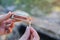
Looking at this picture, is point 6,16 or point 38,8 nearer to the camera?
point 6,16

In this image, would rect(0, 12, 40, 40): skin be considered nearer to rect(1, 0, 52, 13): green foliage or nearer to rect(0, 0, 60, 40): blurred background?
rect(0, 0, 60, 40): blurred background

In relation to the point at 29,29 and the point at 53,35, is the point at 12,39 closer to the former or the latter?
the point at 53,35

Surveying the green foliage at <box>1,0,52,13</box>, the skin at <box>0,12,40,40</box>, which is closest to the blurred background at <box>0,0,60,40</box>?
the green foliage at <box>1,0,52,13</box>

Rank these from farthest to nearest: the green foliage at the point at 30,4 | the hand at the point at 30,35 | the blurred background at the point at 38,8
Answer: the green foliage at the point at 30,4 < the blurred background at the point at 38,8 < the hand at the point at 30,35

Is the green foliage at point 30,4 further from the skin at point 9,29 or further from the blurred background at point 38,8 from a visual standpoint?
the skin at point 9,29

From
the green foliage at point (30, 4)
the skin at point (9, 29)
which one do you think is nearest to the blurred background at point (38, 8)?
the green foliage at point (30, 4)

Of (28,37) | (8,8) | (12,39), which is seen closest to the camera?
(28,37)

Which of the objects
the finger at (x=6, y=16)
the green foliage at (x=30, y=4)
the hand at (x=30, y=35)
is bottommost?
A: the hand at (x=30, y=35)

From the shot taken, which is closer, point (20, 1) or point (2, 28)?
point (2, 28)

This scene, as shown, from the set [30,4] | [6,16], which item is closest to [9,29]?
[6,16]

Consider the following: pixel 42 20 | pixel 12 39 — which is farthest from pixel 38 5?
pixel 12 39

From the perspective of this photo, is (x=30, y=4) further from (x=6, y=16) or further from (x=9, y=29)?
(x=6, y=16)
